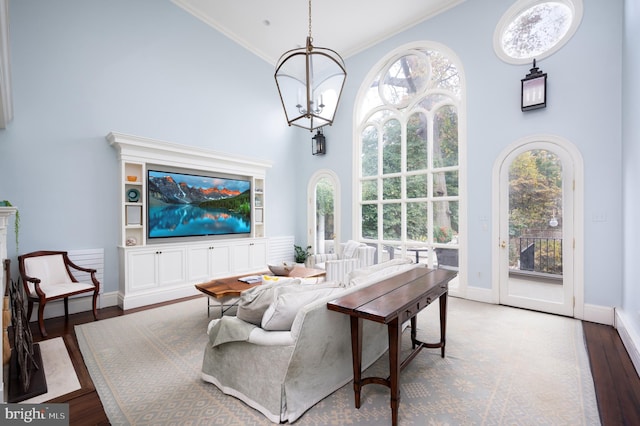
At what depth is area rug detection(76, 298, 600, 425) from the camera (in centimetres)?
185

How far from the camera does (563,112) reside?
3660 mm

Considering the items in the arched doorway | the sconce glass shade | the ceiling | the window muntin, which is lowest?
the arched doorway

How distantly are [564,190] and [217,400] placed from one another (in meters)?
4.56

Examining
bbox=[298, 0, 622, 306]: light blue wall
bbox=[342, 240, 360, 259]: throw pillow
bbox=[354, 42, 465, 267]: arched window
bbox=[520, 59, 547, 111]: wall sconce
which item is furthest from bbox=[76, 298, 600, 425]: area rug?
bbox=[520, 59, 547, 111]: wall sconce

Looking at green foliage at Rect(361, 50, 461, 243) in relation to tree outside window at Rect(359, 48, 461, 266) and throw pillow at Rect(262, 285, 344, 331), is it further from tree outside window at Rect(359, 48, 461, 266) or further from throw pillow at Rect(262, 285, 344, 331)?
throw pillow at Rect(262, 285, 344, 331)

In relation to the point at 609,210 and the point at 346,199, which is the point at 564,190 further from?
the point at 346,199

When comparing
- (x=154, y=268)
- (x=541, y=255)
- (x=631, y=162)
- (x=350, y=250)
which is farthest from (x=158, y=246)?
(x=631, y=162)

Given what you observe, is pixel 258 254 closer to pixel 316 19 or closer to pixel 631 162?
pixel 316 19

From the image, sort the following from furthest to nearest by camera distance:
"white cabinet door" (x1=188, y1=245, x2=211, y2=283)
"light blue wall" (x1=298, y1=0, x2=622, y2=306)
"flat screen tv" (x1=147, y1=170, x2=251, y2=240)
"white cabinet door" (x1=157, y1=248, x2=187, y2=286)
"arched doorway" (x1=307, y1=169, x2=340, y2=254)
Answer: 1. "arched doorway" (x1=307, y1=169, x2=340, y2=254)
2. "white cabinet door" (x1=188, y1=245, x2=211, y2=283)
3. "flat screen tv" (x1=147, y1=170, x2=251, y2=240)
4. "white cabinet door" (x1=157, y1=248, x2=187, y2=286)
5. "light blue wall" (x1=298, y1=0, x2=622, y2=306)

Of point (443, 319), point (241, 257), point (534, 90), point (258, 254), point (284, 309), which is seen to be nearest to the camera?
point (284, 309)

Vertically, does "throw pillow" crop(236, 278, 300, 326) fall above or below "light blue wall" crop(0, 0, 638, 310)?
below

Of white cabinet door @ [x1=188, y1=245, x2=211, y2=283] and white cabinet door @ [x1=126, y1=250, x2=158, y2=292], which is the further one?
white cabinet door @ [x1=188, y1=245, x2=211, y2=283]

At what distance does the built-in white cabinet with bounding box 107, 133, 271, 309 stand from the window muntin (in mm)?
4718

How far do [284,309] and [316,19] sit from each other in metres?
5.32
